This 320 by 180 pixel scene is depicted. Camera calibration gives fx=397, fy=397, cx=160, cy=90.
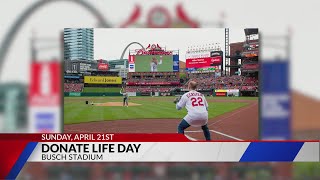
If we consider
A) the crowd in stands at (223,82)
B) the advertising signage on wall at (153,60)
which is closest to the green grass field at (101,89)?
the advertising signage on wall at (153,60)

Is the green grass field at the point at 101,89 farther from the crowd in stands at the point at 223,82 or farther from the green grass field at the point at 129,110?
the crowd in stands at the point at 223,82

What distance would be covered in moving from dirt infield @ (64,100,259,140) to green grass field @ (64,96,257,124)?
11 centimetres

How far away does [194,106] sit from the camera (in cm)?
721

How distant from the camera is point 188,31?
741cm

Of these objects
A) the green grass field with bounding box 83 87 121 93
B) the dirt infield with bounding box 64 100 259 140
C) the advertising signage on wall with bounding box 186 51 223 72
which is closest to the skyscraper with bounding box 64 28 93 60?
the green grass field with bounding box 83 87 121 93

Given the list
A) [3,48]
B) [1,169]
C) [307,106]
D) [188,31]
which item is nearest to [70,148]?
[1,169]

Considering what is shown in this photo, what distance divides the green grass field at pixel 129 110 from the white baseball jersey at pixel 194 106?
A: 155 millimetres

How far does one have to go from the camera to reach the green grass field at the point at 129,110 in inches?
285

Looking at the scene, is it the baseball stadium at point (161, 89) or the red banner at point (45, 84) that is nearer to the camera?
the red banner at point (45, 84)

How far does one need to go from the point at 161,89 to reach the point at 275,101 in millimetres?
2156

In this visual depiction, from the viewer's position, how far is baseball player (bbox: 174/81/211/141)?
7191 mm

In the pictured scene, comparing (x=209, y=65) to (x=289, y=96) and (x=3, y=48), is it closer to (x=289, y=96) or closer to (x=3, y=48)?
(x=289, y=96)

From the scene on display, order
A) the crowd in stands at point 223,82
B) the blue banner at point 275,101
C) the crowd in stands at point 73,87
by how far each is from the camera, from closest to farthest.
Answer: the blue banner at point 275,101, the crowd in stands at point 73,87, the crowd in stands at point 223,82

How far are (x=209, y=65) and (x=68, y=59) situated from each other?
2.74 metres
